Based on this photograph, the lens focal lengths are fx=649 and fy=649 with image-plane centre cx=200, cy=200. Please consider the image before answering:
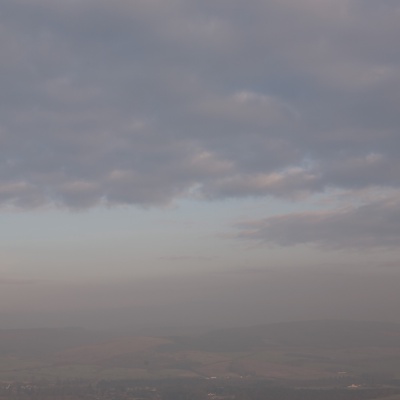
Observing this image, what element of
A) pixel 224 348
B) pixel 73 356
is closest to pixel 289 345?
pixel 224 348

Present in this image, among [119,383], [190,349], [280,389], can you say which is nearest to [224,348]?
[190,349]

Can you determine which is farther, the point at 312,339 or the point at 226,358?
the point at 312,339

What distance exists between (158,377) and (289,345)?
64.8 metres

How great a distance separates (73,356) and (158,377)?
150ft

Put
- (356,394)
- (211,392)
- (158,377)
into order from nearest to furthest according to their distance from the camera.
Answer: (356,394), (211,392), (158,377)

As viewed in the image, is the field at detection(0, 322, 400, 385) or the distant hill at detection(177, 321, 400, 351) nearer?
the field at detection(0, 322, 400, 385)

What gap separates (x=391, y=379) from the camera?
109m

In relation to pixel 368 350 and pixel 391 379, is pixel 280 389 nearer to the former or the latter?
pixel 391 379

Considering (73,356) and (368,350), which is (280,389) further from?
(73,356)

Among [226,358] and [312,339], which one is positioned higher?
[312,339]

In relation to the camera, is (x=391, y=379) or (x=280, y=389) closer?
(x=280, y=389)

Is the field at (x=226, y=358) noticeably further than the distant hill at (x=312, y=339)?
No

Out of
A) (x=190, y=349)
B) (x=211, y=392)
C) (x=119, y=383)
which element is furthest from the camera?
(x=190, y=349)

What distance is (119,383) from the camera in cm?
10912
